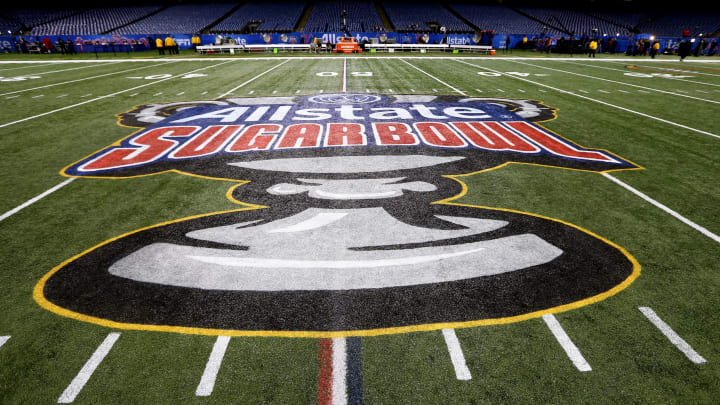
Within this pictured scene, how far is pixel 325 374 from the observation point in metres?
2.83

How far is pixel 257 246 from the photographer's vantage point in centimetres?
449

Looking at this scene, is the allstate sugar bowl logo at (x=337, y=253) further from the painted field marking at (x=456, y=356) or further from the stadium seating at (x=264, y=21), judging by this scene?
the stadium seating at (x=264, y=21)

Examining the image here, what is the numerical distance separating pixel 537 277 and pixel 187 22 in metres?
56.0

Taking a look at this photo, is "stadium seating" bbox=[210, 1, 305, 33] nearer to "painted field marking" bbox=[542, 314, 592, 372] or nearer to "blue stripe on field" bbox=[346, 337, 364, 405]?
"blue stripe on field" bbox=[346, 337, 364, 405]

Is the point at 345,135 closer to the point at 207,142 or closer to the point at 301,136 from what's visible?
the point at 301,136

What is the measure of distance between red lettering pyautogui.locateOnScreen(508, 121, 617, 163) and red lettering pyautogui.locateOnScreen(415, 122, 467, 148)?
189 cm

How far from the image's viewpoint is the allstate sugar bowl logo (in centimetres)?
344

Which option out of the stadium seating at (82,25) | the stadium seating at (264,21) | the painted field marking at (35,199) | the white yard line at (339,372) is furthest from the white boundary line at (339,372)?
the stadium seating at (82,25)

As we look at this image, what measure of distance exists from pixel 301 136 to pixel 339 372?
6.88 meters

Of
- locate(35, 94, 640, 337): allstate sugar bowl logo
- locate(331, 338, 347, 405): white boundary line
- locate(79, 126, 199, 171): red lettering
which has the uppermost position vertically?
locate(79, 126, 199, 171): red lettering

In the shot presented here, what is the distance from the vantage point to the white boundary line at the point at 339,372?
8.70 ft

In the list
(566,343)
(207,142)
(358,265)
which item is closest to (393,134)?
(207,142)

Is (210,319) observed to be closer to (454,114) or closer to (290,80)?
(454,114)

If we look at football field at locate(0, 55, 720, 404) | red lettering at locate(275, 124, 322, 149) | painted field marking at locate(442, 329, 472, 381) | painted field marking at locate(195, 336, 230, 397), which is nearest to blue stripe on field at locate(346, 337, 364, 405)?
football field at locate(0, 55, 720, 404)
